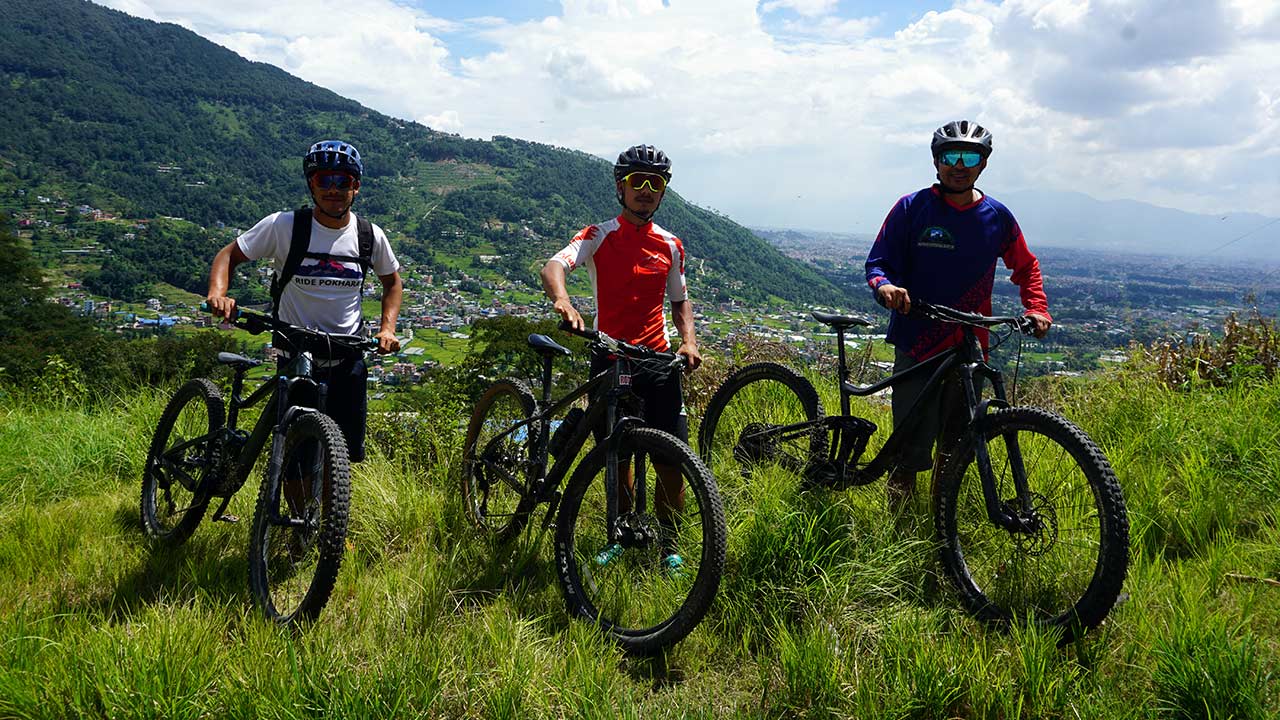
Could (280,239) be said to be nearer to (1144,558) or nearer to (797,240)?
(1144,558)

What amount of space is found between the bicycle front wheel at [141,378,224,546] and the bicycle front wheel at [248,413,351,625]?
2.76 feet

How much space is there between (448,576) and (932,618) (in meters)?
2.27

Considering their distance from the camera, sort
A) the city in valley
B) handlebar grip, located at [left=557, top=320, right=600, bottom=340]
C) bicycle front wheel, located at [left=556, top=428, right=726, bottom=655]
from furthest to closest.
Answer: the city in valley → handlebar grip, located at [left=557, top=320, right=600, bottom=340] → bicycle front wheel, located at [left=556, top=428, right=726, bottom=655]

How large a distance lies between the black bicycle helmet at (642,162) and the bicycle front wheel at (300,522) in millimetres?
2014

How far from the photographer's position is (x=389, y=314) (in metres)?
4.08

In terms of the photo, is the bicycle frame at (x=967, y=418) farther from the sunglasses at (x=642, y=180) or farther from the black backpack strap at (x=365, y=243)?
the black backpack strap at (x=365, y=243)

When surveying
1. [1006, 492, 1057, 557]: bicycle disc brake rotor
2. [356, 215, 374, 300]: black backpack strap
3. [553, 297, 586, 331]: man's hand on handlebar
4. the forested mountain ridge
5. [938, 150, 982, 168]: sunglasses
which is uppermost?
the forested mountain ridge

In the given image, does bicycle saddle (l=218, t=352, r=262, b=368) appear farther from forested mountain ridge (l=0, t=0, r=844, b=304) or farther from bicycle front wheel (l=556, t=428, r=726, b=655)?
forested mountain ridge (l=0, t=0, r=844, b=304)

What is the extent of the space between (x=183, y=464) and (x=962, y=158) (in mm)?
4794

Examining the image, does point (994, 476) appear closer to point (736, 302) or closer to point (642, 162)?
point (642, 162)

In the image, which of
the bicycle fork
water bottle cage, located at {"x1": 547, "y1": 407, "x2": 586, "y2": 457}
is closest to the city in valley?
the bicycle fork

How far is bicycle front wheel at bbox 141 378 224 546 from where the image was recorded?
3.92 meters

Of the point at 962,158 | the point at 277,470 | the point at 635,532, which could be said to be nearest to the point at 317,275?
the point at 277,470

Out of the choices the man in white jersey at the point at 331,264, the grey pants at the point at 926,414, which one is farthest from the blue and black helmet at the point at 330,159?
the grey pants at the point at 926,414
